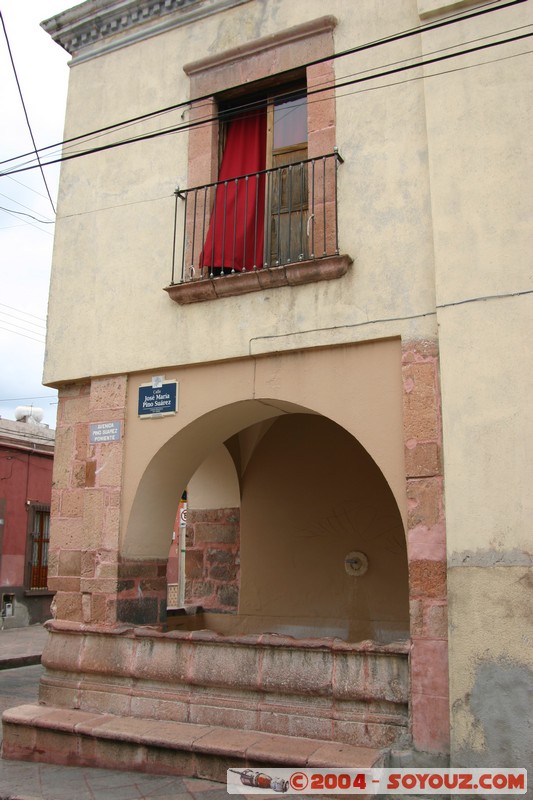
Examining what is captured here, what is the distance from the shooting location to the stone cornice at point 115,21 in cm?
659


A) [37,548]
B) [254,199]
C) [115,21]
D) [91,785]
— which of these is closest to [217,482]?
[254,199]

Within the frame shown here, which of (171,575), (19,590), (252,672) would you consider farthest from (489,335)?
(171,575)

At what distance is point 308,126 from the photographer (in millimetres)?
5859

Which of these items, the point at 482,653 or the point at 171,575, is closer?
the point at 482,653

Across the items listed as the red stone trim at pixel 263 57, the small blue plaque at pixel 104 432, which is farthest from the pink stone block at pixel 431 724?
the red stone trim at pixel 263 57

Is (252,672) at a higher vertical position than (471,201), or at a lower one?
lower

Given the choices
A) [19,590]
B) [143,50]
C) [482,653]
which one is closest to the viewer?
[482,653]

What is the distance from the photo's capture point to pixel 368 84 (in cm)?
559

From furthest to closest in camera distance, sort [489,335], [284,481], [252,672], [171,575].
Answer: [171,575] < [284,481] < [252,672] < [489,335]

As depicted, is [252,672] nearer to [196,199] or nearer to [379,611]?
[379,611]

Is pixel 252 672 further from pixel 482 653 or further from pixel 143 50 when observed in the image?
pixel 143 50

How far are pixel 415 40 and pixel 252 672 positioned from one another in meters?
4.60

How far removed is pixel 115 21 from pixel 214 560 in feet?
18.0

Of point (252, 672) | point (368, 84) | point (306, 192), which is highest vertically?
point (368, 84)
